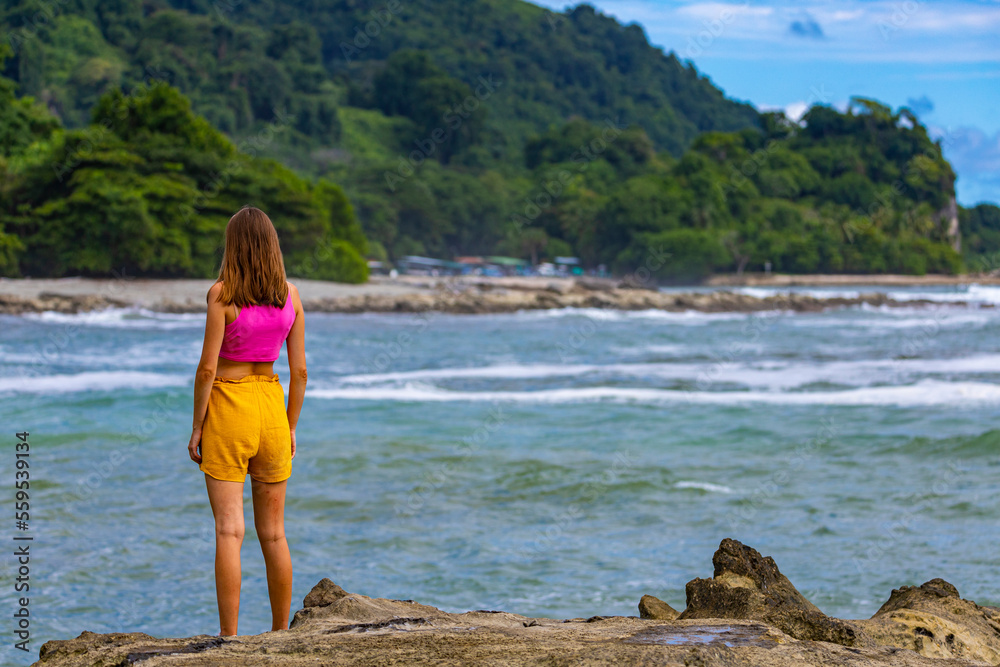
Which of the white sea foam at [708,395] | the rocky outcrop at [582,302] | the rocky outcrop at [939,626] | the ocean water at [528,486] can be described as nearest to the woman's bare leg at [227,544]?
the ocean water at [528,486]

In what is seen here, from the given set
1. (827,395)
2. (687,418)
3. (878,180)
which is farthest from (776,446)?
(878,180)

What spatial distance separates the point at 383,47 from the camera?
167125 mm

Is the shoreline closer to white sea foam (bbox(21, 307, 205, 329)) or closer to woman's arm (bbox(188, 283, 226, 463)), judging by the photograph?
white sea foam (bbox(21, 307, 205, 329))

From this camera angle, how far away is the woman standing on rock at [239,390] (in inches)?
136

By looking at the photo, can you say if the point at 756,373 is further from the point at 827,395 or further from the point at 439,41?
the point at 439,41

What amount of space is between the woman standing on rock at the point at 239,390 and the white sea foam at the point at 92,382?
12260 mm

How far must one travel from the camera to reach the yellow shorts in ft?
11.4

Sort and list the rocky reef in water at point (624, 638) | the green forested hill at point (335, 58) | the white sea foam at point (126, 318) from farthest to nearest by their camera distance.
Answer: the green forested hill at point (335, 58), the white sea foam at point (126, 318), the rocky reef in water at point (624, 638)

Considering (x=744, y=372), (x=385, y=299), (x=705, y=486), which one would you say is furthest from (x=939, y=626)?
(x=385, y=299)

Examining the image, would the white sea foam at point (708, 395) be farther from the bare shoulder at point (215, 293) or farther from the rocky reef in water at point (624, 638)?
the bare shoulder at point (215, 293)

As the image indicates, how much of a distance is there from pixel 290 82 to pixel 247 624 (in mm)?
117342

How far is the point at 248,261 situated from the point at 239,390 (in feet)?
1.52

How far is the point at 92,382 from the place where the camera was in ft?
52.0

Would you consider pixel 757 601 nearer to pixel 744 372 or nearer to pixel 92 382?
pixel 92 382
